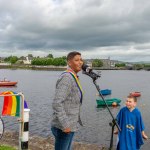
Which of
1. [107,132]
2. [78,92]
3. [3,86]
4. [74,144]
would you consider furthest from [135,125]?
[3,86]

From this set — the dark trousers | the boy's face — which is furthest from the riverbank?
the dark trousers

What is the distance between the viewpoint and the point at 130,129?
6.98 meters

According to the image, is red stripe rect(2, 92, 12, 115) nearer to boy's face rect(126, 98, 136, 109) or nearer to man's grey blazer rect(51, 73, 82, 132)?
man's grey blazer rect(51, 73, 82, 132)

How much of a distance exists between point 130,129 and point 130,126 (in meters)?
0.08

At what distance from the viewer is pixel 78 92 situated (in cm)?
541

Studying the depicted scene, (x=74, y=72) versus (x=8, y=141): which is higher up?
(x=74, y=72)

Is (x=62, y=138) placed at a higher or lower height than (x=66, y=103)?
lower

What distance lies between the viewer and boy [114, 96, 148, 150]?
6.93 metres

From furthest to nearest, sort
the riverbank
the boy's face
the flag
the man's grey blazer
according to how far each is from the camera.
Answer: the riverbank → the flag → the boy's face → the man's grey blazer

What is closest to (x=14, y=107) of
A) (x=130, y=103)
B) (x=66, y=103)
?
(x=66, y=103)

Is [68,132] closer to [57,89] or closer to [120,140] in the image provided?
[57,89]

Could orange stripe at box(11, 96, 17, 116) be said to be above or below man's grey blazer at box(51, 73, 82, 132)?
below

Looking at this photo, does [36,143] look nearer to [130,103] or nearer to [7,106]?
[7,106]

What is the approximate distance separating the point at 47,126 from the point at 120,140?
667 inches
